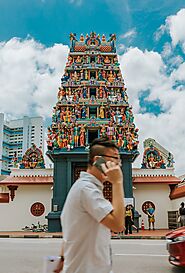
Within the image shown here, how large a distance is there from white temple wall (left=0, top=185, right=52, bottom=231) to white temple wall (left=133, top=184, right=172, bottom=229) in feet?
20.8

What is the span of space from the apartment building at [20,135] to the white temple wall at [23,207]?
67.8 m

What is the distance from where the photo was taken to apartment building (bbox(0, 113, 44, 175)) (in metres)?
90.7

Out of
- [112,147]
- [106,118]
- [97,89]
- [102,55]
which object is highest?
[102,55]

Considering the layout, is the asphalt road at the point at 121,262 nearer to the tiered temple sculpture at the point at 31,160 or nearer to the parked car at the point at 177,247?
the parked car at the point at 177,247

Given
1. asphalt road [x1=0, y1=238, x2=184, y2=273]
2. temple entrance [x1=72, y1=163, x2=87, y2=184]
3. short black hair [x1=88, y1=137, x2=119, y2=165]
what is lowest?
asphalt road [x1=0, y1=238, x2=184, y2=273]

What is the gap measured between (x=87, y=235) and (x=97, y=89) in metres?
22.1

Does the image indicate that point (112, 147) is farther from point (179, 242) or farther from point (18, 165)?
point (18, 165)

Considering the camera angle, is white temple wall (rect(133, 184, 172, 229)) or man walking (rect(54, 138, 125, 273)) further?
white temple wall (rect(133, 184, 172, 229))

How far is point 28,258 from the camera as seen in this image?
789 cm

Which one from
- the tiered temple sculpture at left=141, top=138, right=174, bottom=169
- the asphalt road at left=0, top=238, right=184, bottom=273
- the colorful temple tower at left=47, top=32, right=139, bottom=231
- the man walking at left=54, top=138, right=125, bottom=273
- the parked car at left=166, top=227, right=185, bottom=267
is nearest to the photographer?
the man walking at left=54, top=138, right=125, bottom=273

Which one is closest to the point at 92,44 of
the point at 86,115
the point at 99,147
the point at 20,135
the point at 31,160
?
the point at 86,115

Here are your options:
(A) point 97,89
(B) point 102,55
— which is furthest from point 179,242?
(B) point 102,55

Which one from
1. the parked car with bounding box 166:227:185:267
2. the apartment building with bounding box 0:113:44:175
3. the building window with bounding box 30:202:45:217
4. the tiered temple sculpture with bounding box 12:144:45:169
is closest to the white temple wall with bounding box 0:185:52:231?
the building window with bounding box 30:202:45:217

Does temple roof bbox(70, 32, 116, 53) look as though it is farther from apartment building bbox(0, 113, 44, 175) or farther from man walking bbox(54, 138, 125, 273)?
apartment building bbox(0, 113, 44, 175)
